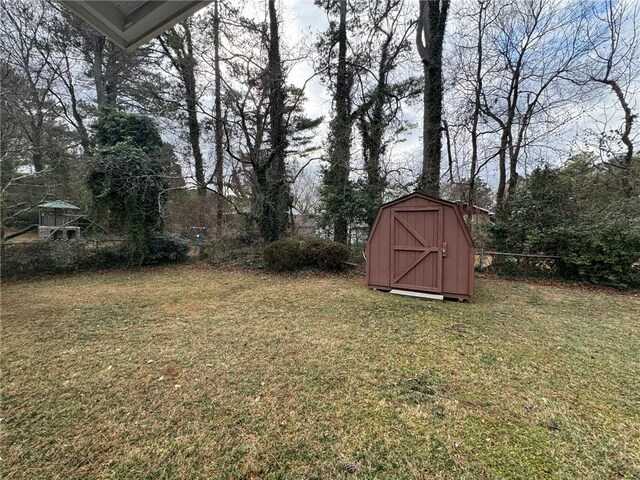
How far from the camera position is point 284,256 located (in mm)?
7496

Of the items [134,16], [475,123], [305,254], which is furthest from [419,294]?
[475,123]

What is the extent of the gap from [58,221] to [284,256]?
9.51 meters

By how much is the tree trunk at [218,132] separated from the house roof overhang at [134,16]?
26.6 feet

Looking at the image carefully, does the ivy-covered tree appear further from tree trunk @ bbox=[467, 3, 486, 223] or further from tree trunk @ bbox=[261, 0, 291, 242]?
tree trunk @ bbox=[467, 3, 486, 223]

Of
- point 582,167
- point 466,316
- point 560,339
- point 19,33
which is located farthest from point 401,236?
point 19,33

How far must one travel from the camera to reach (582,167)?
27.4 ft

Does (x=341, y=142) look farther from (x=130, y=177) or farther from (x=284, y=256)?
(x=130, y=177)

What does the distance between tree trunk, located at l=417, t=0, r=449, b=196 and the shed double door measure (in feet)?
12.5

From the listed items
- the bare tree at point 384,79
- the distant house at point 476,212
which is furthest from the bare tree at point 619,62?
the bare tree at point 384,79

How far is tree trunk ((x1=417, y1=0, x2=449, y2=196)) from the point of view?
8594 millimetres

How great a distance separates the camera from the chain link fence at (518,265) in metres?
6.75

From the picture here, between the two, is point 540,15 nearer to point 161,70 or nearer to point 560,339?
point 560,339

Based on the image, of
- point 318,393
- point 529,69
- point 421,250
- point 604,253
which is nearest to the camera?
point 318,393

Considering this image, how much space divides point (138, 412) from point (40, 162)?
1017 centimetres
